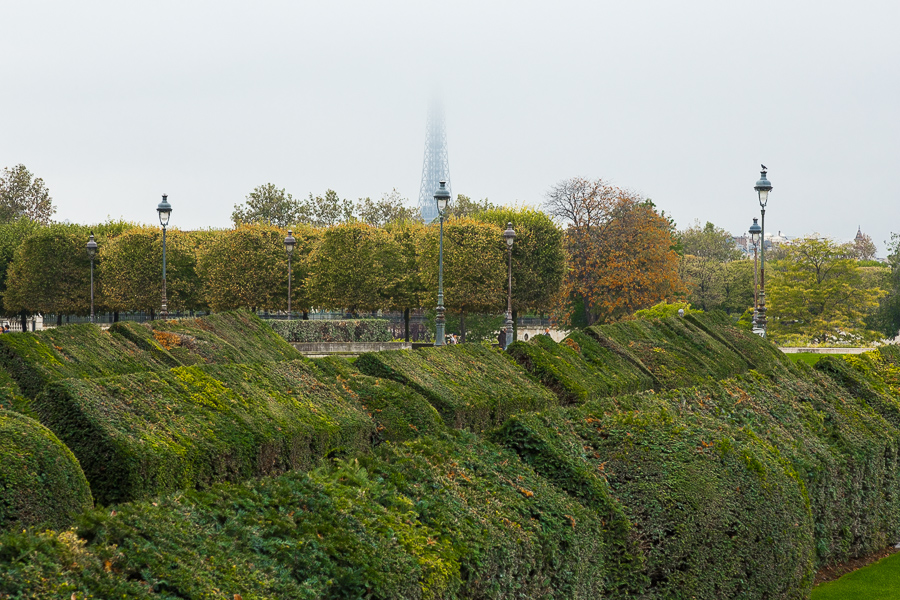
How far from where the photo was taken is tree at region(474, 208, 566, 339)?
48.7 metres

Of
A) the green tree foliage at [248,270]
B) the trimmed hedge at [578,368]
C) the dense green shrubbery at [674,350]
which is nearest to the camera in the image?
the trimmed hedge at [578,368]

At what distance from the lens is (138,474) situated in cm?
507

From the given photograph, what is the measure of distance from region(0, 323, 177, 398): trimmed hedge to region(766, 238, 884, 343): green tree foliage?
51.4m

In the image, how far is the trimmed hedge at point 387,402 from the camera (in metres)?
7.27

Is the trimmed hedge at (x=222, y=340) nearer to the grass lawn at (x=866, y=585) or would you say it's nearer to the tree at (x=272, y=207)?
the grass lawn at (x=866, y=585)

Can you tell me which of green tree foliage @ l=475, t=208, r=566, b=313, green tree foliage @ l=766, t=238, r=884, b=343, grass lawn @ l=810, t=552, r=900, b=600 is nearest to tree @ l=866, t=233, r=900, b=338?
green tree foliage @ l=766, t=238, r=884, b=343

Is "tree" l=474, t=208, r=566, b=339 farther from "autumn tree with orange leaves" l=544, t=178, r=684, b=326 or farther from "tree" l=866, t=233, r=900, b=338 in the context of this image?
"tree" l=866, t=233, r=900, b=338

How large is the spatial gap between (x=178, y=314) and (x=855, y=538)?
5650 cm

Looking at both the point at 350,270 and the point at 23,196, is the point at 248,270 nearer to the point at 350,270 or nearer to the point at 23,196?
the point at 350,270

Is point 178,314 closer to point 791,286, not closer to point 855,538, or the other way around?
point 791,286

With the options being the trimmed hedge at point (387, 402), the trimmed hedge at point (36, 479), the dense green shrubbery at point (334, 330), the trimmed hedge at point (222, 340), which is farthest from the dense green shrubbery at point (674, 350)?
the dense green shrubbery at point (334, 330)

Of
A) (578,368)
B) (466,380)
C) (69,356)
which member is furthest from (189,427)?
(578,368)

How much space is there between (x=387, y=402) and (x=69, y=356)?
3.18 m

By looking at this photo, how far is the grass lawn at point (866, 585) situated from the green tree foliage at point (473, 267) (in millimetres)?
37670
